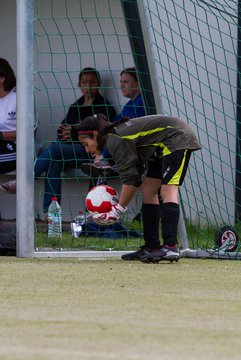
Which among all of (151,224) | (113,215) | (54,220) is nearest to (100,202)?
(113,215)

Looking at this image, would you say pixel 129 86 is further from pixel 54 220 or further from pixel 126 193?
pixel 126 193

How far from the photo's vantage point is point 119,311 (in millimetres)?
5547

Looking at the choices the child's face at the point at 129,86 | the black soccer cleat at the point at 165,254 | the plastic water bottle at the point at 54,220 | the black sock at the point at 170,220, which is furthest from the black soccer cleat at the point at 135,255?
the child's face at the point at 129,86

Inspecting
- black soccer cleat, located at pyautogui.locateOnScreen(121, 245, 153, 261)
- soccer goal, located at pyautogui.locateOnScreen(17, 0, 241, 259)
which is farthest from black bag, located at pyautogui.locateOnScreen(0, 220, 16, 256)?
black soccer cleat, located at pyautogui.locateOnScreen(121, 245, 153, 261)

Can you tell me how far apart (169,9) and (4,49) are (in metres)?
3.03

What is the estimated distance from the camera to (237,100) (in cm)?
1101

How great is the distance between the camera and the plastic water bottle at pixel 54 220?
1019cm

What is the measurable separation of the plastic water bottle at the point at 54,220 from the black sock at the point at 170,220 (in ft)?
7.24

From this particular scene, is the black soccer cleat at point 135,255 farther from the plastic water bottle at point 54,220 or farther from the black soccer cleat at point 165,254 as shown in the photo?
the plastic water bottle at point 54,220

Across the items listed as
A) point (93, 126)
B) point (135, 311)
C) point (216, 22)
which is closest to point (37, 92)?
point (216, 22)

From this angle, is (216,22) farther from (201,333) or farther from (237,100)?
(201,333)

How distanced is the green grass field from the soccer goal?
1.38 meters

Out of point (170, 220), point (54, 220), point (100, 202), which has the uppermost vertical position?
point (54, 220)

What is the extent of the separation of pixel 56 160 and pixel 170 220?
100 inches
